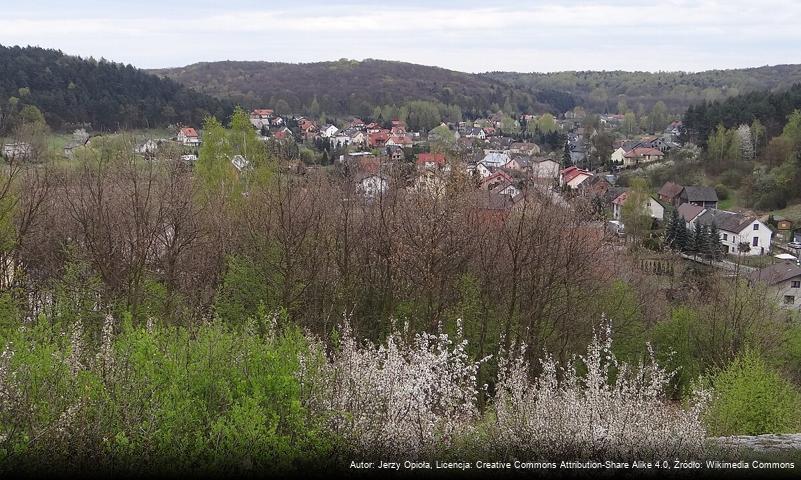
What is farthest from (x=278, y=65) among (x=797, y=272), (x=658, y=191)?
(x=797, y=272)

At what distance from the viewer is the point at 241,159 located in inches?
785

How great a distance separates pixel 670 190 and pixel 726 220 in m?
9.83

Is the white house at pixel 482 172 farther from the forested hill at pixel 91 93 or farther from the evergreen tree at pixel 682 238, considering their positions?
the forested hill at pixel 91 93

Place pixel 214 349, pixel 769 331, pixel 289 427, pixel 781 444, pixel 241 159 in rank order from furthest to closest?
pixel 241 159 → pixel 769 331 → pixel 781 444 → pixel 214 349 → pixel 289 427

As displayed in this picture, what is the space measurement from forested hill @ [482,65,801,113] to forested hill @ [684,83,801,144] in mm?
78784

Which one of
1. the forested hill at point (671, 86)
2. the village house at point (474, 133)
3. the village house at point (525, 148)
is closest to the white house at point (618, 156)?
the village house at point (525, 148)

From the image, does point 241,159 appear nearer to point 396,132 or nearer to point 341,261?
point 341,261

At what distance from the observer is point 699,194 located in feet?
155

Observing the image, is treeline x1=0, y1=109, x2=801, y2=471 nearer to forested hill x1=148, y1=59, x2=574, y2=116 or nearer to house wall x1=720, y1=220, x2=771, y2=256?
house wall x1=720, y1=220, x2=771, y2=256

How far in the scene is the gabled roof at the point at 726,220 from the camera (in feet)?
126

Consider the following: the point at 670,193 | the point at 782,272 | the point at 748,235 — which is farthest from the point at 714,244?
the point at 670,193

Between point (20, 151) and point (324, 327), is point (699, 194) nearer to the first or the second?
point (20, 151)

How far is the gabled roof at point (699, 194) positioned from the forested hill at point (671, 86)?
96605mm

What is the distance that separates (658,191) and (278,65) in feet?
444
